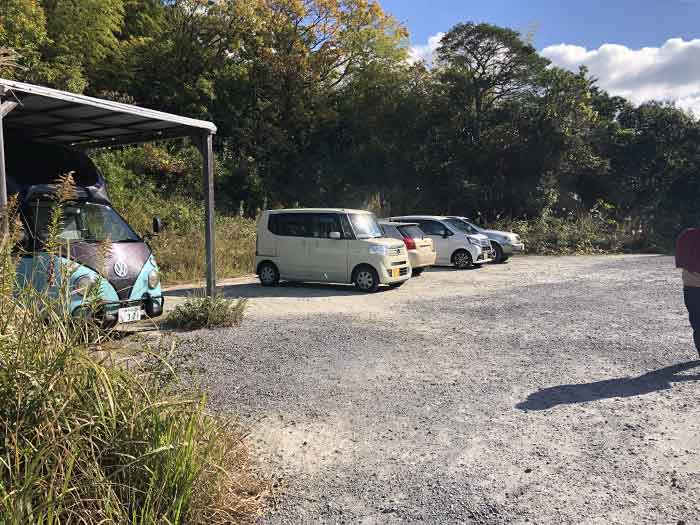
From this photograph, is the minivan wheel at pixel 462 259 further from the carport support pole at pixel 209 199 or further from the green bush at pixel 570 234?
the carport support pole at pixel 209 199

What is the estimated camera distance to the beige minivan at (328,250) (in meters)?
12.2

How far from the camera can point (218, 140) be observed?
84.3 ft

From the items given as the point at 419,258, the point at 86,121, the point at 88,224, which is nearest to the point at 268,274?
the point at 419,258

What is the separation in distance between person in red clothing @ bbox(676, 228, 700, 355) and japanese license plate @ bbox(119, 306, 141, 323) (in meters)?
6.30

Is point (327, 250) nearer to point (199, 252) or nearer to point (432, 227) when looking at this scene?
point (199, 252)

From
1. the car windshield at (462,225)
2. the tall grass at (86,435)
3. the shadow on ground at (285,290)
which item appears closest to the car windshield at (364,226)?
the shadow on ground at (285,290)

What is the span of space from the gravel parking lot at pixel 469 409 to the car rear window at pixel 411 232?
176 inches

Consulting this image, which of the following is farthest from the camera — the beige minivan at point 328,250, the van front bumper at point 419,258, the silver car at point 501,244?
the silver car at point 501,244

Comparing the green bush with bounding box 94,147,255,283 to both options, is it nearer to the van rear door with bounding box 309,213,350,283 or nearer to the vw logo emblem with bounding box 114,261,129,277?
the van rear door with bounding box 309,213,350,283

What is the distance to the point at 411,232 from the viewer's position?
14.7 m

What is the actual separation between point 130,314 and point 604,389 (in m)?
5.48

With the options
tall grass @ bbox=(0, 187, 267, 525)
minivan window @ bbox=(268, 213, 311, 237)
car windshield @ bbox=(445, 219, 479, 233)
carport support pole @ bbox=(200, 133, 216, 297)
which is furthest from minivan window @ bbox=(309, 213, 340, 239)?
tall grass @ bbox=(0, 187, 267, 525)

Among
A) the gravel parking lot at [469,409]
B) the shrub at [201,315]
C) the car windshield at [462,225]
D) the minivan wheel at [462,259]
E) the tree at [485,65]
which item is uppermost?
the tree at [485,65]

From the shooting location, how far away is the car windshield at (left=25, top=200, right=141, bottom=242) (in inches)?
288
